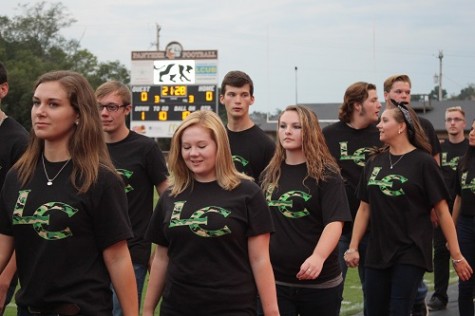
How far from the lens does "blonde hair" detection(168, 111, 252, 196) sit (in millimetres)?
4457

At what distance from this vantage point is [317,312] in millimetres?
5527

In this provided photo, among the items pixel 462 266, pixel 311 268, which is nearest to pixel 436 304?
pixel 462 266

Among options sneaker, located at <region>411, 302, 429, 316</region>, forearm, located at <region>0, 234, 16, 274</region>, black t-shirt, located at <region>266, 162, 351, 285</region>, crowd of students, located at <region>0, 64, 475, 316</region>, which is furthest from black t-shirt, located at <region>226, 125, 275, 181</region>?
forearm, located at <region>0, 234, 16, 274</region>

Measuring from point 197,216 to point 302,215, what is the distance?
1425 mm

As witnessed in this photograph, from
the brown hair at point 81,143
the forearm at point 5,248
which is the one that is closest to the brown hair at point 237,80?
the brown hair at point 81,143

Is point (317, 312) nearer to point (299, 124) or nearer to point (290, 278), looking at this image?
point (290, 278)

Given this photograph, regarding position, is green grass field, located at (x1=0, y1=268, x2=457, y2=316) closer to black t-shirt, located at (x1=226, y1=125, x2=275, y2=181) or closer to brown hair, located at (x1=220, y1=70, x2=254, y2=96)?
black t-shirt, located at (x1=226, y1=125, x2=275, y2=181)

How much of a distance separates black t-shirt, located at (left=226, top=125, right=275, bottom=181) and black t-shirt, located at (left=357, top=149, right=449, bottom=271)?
86 centimetres

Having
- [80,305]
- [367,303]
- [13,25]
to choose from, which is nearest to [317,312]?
[367,303]

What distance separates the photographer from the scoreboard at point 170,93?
103ft

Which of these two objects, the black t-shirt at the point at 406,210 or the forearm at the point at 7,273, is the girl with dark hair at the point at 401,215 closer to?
the black t-shirt at the point at 406,210

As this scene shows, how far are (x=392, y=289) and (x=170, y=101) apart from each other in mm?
25489

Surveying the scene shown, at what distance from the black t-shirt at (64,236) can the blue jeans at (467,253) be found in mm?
4753

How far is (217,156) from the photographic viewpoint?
4.48m
